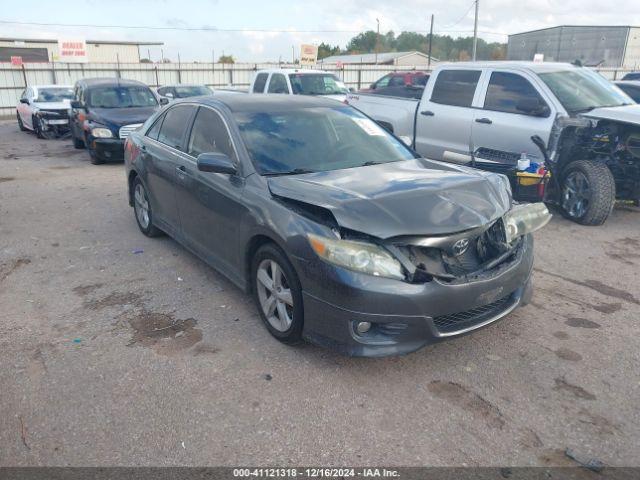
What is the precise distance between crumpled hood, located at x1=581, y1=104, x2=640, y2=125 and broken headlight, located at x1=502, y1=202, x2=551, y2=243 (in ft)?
10.2

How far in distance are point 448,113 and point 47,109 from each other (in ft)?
42.1

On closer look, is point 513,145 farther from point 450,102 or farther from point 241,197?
point 241,197

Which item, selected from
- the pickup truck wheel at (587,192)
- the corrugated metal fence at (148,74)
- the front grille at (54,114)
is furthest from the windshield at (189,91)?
the pickup truck wheel at (587,192)

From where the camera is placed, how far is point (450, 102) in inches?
314

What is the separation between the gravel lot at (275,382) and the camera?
281 centimetres

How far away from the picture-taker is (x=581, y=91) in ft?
23.4

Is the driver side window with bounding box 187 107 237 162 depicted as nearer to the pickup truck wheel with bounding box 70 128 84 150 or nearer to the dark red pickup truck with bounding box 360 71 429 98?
the dark red pickup truck with bounding box 360 71 429 98

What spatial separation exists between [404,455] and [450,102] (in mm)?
6318

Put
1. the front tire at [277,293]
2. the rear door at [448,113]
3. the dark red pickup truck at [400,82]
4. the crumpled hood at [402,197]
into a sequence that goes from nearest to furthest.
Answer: the crumpled hood at [402,197], the front tire at [277,293], the rear door at [448,113], the dark red pickup truck at [400,82]

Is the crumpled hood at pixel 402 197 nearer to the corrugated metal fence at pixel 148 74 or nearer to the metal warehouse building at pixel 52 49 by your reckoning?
the corrugated metal fence at pixel 148 74

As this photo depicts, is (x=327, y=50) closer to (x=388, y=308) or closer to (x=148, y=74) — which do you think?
(x=148, y=74)

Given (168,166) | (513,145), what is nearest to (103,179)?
(168,166)

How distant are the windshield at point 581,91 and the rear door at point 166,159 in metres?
4.75

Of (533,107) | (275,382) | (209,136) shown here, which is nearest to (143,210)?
(209,136)
